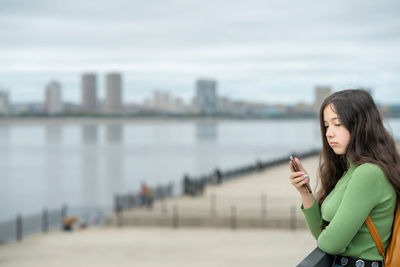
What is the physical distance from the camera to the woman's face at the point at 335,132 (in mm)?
2646

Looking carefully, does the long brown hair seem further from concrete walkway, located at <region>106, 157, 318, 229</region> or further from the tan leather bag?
concrete walkway, located at <region>106, 157, 318, 229</region>

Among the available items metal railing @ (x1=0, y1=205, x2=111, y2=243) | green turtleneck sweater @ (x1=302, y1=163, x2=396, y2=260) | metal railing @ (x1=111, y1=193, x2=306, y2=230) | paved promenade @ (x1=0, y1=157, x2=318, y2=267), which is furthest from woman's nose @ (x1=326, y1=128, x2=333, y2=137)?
metal railing @ (x1=0, y1=205, x2=111, y2=243)

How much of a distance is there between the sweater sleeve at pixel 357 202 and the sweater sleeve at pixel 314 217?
30 cm

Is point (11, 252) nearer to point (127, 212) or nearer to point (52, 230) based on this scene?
point (52, 230)

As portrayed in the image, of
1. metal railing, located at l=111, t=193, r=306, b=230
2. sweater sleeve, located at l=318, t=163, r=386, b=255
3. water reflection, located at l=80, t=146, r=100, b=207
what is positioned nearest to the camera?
sweater sleeve, located at l=318, t=163, r=386, b=255

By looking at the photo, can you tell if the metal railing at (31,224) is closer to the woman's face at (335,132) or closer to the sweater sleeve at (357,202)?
the woman's face at (335,132)

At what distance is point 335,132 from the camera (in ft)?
8.75

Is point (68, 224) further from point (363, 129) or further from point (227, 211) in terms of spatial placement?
point (363, 129)

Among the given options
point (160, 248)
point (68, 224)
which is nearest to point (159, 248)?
point (160, 248)

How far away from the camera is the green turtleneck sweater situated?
2.38 meters

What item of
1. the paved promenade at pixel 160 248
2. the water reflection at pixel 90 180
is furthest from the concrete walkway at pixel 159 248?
the water reflection at pixel 90 180

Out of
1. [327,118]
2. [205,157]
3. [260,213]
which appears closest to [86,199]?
[260,213]

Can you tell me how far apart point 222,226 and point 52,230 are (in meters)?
6.02

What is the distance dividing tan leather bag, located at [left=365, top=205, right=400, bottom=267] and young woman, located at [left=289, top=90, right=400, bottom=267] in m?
0.03
